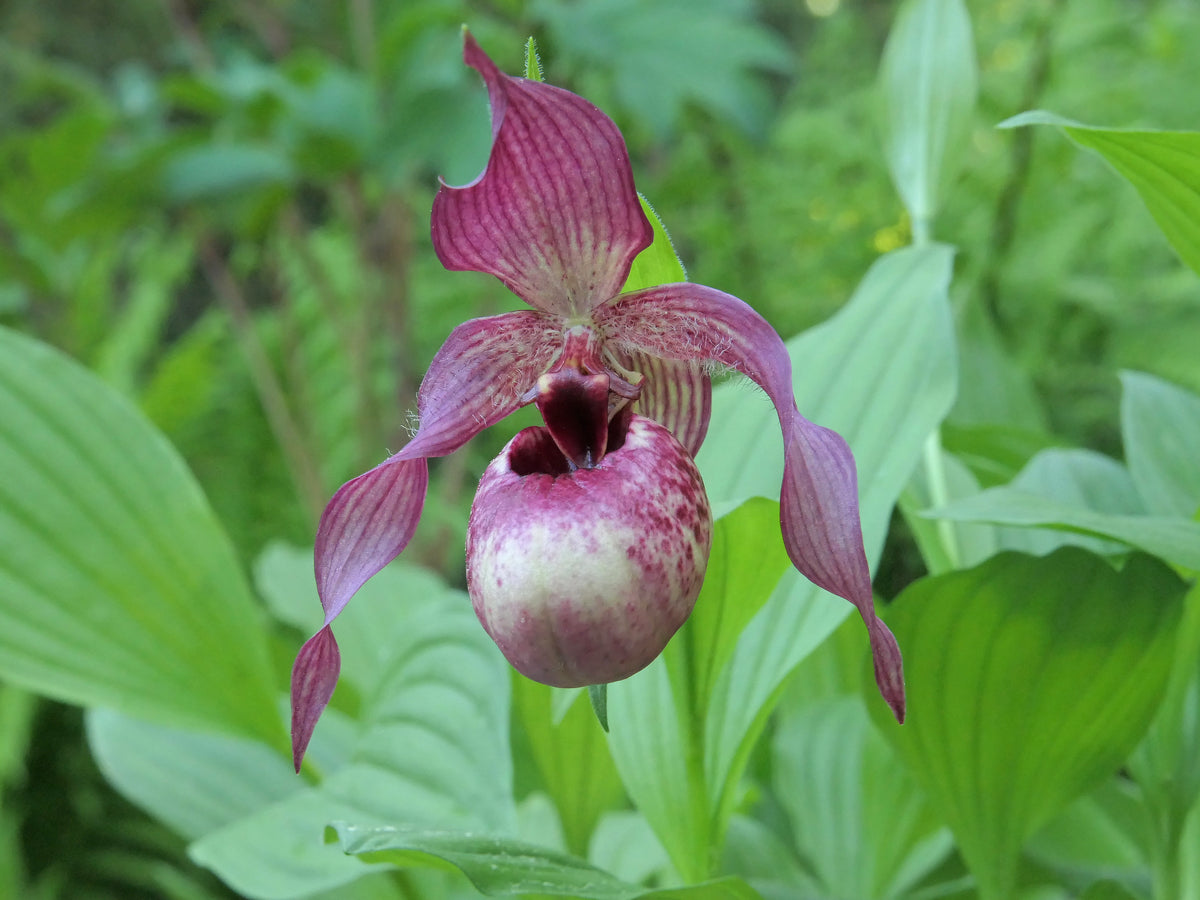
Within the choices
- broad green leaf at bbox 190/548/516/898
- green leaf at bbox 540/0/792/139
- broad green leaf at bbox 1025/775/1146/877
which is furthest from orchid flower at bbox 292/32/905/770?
green leaf at bbox 540/0/792/139

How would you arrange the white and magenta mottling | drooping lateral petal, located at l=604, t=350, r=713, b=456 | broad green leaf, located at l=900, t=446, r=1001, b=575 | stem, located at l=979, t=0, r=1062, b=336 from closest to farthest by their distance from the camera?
the white and magenta mottling < drooping lateral petal, located at l=604, t=350, r=713, b=456 < broad green leaf, located at l=900, t=446, r=1001, b=575 < stem, located at l=979, t=0, r=1062, b=336

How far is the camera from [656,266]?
359 mm

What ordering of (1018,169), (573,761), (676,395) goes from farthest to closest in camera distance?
(1018,169), (573,761), (676,395)

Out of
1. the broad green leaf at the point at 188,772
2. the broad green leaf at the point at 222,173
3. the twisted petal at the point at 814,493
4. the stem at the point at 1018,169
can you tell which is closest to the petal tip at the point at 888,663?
the twisted petal at the point at 814,493

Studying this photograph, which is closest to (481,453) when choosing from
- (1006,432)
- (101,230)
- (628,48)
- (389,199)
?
(389,199)

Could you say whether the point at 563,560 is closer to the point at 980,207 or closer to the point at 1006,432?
the point at 1006,432

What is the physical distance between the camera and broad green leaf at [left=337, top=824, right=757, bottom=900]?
31 cm

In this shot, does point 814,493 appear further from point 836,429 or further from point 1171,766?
point 1171,766

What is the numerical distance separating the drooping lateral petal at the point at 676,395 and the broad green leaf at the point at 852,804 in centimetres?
25

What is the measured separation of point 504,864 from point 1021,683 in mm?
231

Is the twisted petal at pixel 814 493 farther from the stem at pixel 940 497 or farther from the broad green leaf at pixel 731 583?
the stem at pixel 940 497

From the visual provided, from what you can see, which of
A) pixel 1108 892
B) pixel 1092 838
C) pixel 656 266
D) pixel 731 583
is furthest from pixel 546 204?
pixel 1092 838

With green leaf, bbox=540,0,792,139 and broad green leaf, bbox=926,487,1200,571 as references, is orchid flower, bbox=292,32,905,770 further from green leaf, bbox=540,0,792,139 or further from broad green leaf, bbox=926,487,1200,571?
green leaf, bbox=540,0,792,139

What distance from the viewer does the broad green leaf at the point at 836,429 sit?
A: 389 mm
